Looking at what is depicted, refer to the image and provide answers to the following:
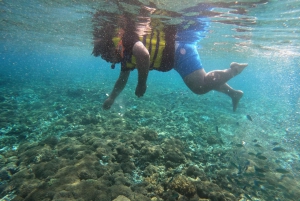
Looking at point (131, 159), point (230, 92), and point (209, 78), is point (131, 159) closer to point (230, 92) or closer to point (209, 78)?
point (209, 78)

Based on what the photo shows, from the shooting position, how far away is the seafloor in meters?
4.68

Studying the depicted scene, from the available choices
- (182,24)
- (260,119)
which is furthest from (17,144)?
(260,119)

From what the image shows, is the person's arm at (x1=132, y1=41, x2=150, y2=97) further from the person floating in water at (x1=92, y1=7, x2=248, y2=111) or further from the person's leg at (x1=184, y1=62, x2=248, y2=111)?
the person's leg at (x1=184, y1=62, x2=248, y2=111)

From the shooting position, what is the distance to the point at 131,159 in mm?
6312

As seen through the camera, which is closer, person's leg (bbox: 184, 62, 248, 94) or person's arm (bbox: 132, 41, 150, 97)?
person's arm (bbox: 132, 41, 150, 97)

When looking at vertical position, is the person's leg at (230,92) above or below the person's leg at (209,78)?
below

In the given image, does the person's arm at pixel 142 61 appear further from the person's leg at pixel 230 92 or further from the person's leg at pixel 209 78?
the person's leg at pixel 230 92

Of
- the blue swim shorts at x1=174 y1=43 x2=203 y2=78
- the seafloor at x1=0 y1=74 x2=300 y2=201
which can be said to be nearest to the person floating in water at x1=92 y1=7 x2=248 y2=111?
the blue swim shorts at x1=174 y1=43 x2=203 y2=78

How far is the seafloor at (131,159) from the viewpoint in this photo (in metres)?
4.68

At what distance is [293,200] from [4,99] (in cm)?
1882

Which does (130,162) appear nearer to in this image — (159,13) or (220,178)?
(220,178)

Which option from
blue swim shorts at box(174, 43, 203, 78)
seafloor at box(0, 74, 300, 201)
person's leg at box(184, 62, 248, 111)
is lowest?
seafloor at box(0, 74, 300, 201)

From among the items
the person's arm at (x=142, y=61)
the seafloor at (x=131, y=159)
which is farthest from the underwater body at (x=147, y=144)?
the person's arm at (x=142, y=61)

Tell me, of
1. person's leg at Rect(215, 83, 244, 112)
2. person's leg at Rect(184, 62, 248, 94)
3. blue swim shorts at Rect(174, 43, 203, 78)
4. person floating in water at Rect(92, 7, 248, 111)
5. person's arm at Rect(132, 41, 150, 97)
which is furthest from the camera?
person's leg at Rect(215, 83, 244, 112)
